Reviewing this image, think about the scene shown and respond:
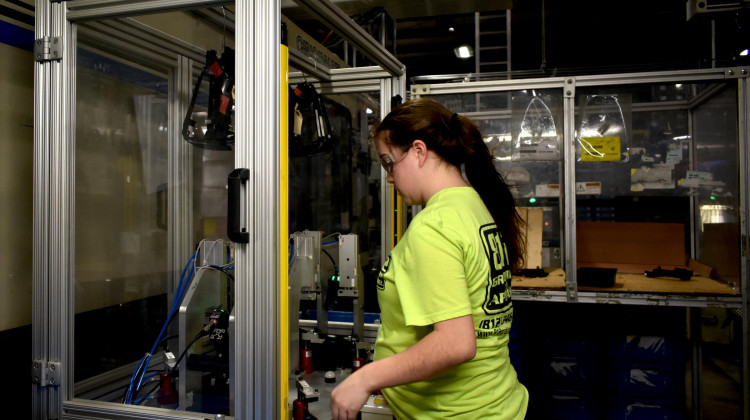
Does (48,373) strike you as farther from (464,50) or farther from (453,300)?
(464,50)

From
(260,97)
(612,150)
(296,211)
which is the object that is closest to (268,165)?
(260,97)

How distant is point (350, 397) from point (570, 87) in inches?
94.0

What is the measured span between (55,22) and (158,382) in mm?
1327

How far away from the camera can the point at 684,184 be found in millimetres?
2855

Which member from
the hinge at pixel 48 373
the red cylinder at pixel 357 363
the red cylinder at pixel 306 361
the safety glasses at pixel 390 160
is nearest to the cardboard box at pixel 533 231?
the red cylinder at pixel 357 363

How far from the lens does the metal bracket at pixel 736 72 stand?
2512mm

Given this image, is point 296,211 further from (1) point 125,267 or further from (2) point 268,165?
(2) point 268,165

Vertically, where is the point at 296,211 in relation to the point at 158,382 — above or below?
above

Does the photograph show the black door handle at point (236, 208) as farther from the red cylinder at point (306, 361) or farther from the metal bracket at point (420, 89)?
the metal bracket at point (420, 89)

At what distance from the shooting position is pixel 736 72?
2.53 metres

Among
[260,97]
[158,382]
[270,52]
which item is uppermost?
[270,52]

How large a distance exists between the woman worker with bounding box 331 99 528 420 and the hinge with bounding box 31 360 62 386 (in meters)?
0.99

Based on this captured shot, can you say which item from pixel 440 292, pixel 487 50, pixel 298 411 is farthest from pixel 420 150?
pixel 487 50

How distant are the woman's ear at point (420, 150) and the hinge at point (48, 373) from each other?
1.25m
